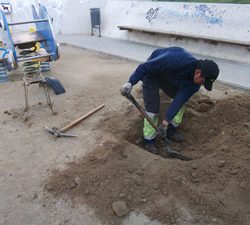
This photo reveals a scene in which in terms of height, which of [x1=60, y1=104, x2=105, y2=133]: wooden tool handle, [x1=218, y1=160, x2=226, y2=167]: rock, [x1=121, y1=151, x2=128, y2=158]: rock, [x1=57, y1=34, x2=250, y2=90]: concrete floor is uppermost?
[x1=218, y1=160, x2=226, y2=167]: rock

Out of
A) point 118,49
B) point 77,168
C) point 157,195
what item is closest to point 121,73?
point 118,49

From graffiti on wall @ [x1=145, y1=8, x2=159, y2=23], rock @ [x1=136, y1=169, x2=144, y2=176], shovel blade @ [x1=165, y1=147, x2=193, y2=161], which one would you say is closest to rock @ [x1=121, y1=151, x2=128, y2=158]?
rock @ [x1=136, y1=169, x2=144, y2=176]

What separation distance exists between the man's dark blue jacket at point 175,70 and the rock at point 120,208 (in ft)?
4.05

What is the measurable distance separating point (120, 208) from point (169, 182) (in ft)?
1.99

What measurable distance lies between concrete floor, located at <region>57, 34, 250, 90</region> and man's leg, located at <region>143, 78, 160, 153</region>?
2.57m

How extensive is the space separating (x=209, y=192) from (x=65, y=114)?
2.82 metres

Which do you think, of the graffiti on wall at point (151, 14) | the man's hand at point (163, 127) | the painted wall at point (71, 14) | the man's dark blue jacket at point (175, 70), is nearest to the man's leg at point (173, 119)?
the man's dark blue jacket at point (175, 70)

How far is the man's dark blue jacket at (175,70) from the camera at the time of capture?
147 inches

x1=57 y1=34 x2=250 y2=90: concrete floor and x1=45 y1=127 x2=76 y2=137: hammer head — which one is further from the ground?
x1=45 y1=127 x2=76 y2=137: hammer head

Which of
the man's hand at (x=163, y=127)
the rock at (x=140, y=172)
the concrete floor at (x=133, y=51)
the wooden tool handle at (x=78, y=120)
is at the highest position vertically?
the man's hand at (x=163, y=127)

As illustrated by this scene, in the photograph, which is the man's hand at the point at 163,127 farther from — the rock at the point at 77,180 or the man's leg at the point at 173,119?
the rock at the point at 77,180

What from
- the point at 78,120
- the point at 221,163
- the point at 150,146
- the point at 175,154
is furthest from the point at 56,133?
the point at 221,163

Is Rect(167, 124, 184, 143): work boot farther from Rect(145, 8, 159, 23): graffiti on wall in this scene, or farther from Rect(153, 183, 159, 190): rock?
Rect(145, 8, 159, 23): graffiti on wall

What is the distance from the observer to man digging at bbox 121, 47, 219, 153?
3.57 metres
